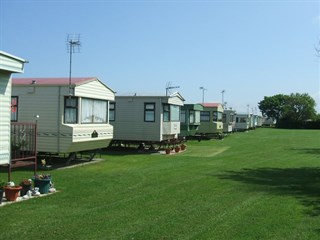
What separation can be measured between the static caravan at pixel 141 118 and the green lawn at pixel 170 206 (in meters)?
7.88

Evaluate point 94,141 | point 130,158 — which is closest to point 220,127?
point 130,158

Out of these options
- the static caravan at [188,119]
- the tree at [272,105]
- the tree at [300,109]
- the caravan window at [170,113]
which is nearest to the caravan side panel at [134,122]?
the caravan window at [170,113]

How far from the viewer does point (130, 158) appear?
19812mm

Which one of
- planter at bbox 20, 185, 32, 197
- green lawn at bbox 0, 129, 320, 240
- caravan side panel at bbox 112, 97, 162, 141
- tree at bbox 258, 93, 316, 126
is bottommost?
green lawn at bbox 0, 129, 320, 240

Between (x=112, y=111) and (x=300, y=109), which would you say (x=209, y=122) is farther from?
(x=300, y=109)

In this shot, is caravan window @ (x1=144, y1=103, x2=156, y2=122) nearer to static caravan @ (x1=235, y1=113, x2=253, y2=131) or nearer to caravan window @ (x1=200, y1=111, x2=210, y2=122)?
caravan window @ (x1=200, y1=111, x2=210, y2=122)

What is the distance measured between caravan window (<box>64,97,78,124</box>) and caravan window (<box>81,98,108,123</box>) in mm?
333

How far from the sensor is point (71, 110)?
54.4 feet

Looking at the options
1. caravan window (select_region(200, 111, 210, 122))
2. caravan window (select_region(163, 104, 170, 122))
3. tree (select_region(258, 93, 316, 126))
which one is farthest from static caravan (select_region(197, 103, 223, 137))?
tree (select_region(258, 93, 316, 126))

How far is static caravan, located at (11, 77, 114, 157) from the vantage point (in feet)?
53.3

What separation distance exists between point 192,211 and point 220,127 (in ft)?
99.7

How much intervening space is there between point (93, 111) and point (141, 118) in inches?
240

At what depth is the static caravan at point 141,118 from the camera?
23.5m

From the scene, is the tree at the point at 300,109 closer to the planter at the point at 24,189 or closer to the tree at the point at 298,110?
the tree at the point at 298,110
